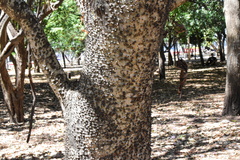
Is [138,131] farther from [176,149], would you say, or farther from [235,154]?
[176,149]

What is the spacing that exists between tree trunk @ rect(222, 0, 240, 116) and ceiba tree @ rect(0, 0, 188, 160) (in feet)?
18.2

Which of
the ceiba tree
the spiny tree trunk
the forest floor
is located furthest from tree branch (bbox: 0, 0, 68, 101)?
the spiny tree trunk

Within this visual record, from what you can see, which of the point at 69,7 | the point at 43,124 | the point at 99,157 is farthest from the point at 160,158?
the point at 69,7

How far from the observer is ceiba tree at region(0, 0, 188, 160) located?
190 cm

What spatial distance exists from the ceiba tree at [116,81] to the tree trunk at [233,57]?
218 inches

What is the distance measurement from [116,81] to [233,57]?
5.80m

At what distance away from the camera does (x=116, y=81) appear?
1956 mm

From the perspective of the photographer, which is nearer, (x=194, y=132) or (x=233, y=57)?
(x=194, y=132)

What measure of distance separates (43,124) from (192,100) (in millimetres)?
5005

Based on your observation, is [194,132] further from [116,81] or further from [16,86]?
[116,81]

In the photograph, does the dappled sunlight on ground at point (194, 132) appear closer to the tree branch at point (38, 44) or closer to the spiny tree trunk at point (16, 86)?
the tree branch at point (38, 44)

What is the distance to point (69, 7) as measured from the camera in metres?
15.0

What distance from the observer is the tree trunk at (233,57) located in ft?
23.1

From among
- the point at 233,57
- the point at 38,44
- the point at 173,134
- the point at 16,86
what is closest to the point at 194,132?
the point at 173,134
